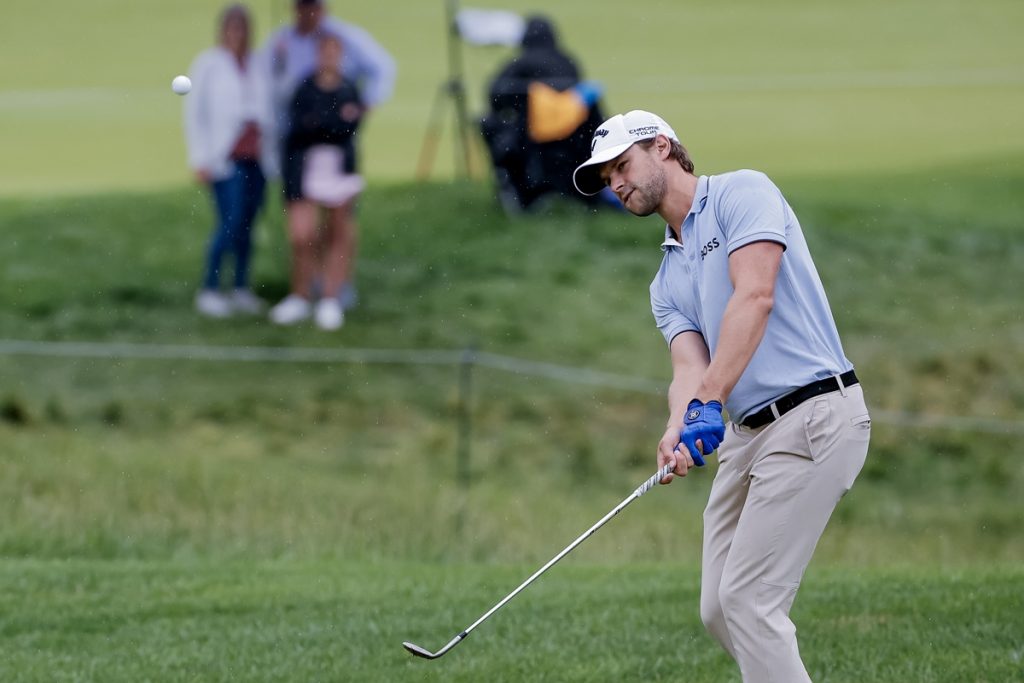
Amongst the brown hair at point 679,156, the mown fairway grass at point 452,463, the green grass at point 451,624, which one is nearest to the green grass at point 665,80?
the mown fairway grass at point 452,463

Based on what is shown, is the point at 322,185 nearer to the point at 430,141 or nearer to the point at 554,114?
the point at 554,114

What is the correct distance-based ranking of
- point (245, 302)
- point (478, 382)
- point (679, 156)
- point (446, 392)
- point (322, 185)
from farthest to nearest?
point (245, 302), point (322, 185), point (446, 392), point (478, 382), point (679, 156)

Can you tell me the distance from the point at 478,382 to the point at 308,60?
3.03 m

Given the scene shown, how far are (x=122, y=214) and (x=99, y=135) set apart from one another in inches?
95.6

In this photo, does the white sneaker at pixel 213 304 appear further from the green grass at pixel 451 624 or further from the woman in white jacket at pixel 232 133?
the green grass at pixel 451 624

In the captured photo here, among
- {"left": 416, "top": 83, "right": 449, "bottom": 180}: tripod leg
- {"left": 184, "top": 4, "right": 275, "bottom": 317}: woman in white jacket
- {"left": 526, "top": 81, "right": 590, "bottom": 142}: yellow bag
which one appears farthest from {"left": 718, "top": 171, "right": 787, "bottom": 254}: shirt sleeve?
{"left": 416, "top": 83, "right": 449, "bottom": 180}: tripod leg

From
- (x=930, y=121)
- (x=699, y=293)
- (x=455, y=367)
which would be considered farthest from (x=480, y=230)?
(x=699, y=293)

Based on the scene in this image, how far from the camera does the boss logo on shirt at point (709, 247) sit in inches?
202

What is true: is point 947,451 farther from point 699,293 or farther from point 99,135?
point 99,135

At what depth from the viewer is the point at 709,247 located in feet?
16.9

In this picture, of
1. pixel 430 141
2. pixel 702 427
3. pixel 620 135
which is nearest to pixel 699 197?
pixel 620 135

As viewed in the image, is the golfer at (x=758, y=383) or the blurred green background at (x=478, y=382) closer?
the golfer at (x=758, y=383)

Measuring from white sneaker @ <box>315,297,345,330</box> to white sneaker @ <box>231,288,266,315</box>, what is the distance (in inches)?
23.1

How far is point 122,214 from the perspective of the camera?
58.4 feet
